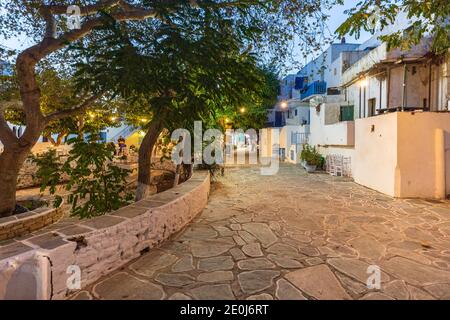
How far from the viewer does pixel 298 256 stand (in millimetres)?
3975

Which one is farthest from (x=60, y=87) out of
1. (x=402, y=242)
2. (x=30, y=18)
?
(x=402, y=242)

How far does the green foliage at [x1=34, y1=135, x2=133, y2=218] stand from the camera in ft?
15.7

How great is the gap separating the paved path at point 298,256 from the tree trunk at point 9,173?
504 centimetres

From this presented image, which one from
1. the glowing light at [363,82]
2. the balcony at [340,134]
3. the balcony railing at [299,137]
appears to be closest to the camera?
the balcony at [340,134]

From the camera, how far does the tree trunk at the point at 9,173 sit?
22.4ft

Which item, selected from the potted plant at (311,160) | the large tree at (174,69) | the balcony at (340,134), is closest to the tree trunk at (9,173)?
the large tree at (174,69)

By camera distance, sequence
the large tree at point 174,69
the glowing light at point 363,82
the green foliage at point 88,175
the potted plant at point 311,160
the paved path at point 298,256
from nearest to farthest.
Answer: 1. the paved path at point 298,256
2. the large tree at point 174,69
3. the green foliage at point 88,175
4. the glowing light at point 363,82
5. the potted plant at point 311,160

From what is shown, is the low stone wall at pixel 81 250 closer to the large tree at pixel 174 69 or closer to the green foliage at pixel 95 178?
the green foliage at pixel 95 178

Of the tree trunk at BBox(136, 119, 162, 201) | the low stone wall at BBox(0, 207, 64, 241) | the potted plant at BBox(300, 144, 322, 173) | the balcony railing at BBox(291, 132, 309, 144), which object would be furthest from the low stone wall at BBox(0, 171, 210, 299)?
the balcony railing at BBox(291, 132, 309, 144)

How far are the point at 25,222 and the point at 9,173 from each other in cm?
136

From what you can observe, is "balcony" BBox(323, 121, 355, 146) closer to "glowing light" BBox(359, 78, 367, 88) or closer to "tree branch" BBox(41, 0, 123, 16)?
"glowing light" BBox(359, 78, 367, 88)

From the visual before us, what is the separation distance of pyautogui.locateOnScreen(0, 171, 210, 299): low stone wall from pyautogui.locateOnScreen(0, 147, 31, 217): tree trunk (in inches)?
182

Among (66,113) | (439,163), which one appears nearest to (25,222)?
(66,113)
